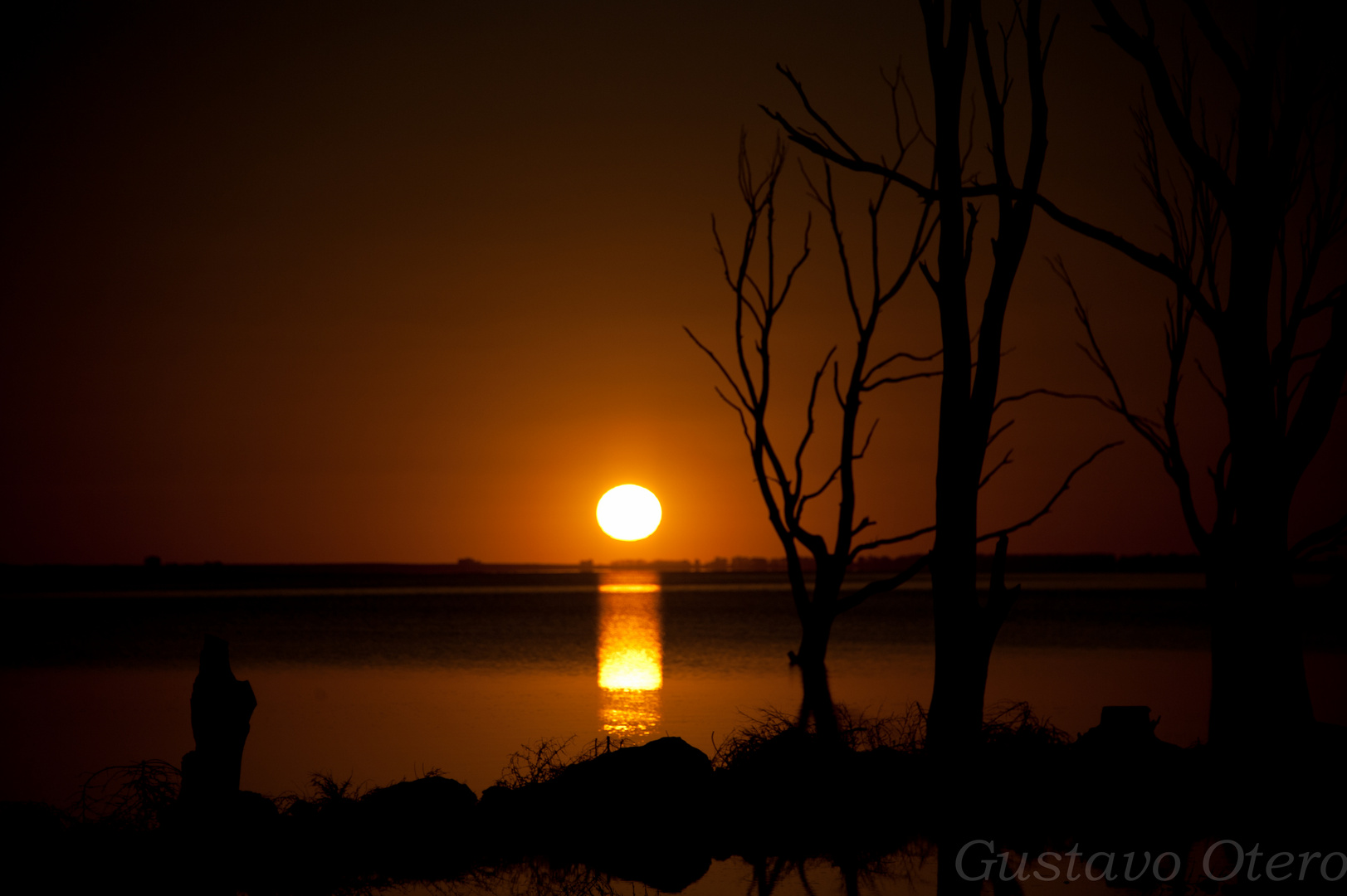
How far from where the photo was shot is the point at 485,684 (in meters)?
20.4

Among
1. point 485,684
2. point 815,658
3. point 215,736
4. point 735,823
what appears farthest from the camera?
point 485,684

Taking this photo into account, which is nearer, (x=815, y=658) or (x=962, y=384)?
(x=962, y=384)

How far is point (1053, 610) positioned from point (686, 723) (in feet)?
135

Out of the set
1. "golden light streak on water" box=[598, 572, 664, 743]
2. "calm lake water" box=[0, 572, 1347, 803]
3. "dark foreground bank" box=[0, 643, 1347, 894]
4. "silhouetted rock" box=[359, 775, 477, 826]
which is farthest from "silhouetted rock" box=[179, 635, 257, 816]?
"golden light streak on water" box=[598, 572, 664, 743]

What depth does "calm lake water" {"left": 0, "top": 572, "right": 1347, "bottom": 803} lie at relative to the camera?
13008mm

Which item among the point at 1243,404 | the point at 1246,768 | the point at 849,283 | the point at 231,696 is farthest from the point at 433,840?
the point at 849,283

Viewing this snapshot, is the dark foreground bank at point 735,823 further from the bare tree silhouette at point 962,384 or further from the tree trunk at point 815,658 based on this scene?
the tree trunk at point 815,658

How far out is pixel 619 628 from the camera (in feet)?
136

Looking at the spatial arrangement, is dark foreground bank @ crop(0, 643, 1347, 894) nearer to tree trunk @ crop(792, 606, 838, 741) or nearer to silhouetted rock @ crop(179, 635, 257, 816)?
silhouetted rock @ crop(179, 635, 257, 816)

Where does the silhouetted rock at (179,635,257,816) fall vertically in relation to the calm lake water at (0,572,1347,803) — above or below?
above

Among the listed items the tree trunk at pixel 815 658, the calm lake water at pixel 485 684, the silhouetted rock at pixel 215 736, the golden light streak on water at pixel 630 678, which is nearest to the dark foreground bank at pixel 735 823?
the silhouetted rock at pixel 215 736

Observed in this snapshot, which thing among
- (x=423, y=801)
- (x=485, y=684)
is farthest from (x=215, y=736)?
(x=485, y=684)

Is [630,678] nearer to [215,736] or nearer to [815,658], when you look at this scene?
[815,658]

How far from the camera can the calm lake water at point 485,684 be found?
512 inches
